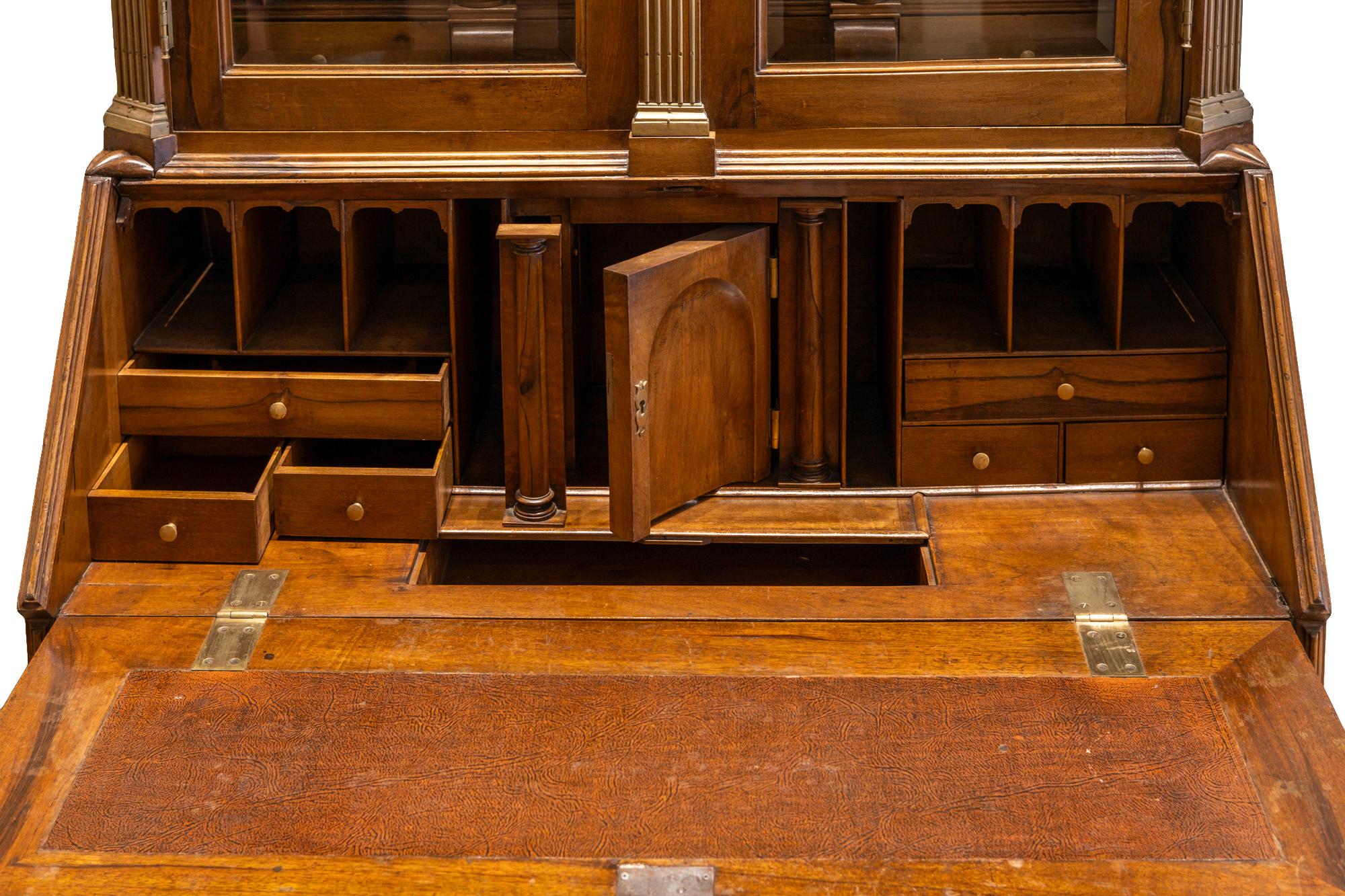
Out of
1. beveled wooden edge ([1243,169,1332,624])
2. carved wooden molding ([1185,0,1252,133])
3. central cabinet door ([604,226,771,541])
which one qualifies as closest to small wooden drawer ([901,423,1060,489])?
central cabinet door ([604,226,771,541])

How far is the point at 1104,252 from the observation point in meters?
3.64

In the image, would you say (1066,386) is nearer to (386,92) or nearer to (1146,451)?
(1146,451)

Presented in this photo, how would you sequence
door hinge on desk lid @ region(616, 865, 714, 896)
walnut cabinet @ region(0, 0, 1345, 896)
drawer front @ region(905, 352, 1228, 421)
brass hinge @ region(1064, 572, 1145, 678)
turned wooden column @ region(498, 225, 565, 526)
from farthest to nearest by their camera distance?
drawer front @ region(905, 352, 1228, 421)
turned wooden column @ region(498, 225, 565, 526)
brass hinge @ region(1064, 572, 1145, 678)
walnut cabinet @ region(0, 0, 1345, 896)
door hinge on desk lid @ region(616, 865, 714, 896)

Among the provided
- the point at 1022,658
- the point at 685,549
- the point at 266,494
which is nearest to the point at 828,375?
the point at 685,549

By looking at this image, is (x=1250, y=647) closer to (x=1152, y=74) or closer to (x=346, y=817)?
(x=1152, y=74)

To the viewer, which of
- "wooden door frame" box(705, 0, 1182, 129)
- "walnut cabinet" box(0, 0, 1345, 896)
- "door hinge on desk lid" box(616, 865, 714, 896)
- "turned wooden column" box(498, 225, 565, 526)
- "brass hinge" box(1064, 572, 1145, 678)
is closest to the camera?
"door hinge on desk lid" box(616, 865, 714, 896)

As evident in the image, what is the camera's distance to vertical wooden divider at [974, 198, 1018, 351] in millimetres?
3436

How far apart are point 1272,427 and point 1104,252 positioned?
0.51 metres

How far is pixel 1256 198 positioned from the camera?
3.37 metres

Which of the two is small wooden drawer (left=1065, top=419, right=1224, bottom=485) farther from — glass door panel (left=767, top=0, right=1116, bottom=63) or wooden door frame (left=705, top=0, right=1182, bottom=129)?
glass door panel (left=767, top=0, right=1116, bottom=63)

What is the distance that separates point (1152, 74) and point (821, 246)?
63 centimetres

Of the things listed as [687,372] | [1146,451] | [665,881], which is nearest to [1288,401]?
[1146,451]

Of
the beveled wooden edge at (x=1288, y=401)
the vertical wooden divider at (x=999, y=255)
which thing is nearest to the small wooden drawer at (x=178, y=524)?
the vertical wooden divider at (x=999, y=255)

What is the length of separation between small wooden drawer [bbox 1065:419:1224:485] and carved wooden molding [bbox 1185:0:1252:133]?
53cm
